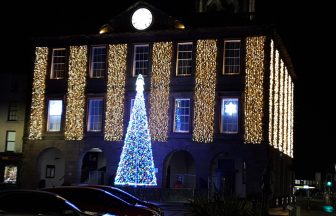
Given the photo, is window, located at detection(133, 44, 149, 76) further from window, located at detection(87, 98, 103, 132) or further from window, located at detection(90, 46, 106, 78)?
window, located at detection(87, 98, 103, 132)

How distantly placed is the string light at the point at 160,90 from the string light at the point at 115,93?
2.45m

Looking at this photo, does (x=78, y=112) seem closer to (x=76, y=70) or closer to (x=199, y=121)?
(x=76, y=70)

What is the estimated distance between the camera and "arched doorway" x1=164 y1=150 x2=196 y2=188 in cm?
4429

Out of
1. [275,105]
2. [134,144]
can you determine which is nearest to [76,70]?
[134,144]

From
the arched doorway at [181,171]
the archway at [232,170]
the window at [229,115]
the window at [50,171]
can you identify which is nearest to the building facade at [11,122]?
the window at [50,171]

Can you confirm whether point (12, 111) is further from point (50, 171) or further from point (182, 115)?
point (182, 115)

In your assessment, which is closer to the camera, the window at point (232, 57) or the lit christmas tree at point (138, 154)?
the lit christmas tree at point (138, 154)

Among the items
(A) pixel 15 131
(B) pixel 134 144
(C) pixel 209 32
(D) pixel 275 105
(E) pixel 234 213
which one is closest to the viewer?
(E) pixel 234 213

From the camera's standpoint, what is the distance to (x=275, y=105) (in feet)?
143

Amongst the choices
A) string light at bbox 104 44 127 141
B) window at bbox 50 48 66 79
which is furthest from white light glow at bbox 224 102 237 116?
window at bbox 50 48 66 79

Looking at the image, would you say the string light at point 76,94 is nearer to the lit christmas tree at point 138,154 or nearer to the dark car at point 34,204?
the lit christmas tree at point 138,154

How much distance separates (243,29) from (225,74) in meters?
3.52

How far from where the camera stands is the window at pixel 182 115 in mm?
40750

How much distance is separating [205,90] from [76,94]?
34.8ft
